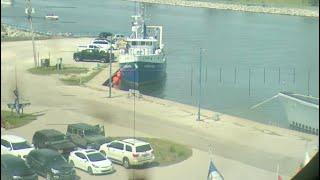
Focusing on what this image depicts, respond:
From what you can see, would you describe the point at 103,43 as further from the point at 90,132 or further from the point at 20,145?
the point at 20,145

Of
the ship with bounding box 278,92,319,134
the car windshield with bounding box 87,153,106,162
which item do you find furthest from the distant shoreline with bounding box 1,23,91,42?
the ship with bounding box 278,92,319,134

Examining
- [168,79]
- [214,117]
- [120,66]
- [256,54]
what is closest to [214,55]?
[256,54]

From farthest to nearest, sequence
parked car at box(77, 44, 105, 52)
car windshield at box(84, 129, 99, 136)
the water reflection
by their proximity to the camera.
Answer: parked car at box(77, 44, 105, 52)
the water reflection
car windshield at box(84, 129, 99, 136)

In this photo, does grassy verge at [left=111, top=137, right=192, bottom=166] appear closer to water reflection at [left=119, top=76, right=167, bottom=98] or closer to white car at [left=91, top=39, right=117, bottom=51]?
water reflection at [left=119, top=76, right=167, bottom=98]

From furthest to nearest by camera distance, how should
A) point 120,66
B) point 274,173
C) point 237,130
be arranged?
point 120,66
point 237,130
point 274,173

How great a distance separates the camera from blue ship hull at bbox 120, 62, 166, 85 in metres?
7.49

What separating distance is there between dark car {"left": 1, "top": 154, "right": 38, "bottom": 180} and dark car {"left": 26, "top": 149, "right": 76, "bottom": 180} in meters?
0.04

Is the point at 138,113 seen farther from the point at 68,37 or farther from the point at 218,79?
the point at 68,37

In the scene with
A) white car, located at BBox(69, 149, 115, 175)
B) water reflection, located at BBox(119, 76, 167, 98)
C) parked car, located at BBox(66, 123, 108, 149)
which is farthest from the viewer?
water reflection, located at BBox(119, 76, 167, 98)

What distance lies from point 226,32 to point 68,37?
177 inches

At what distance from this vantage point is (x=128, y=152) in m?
3.00

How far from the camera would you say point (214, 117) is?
189 inches

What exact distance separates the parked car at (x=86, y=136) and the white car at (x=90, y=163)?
326mm

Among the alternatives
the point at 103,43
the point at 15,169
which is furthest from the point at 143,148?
the point at 103,43
